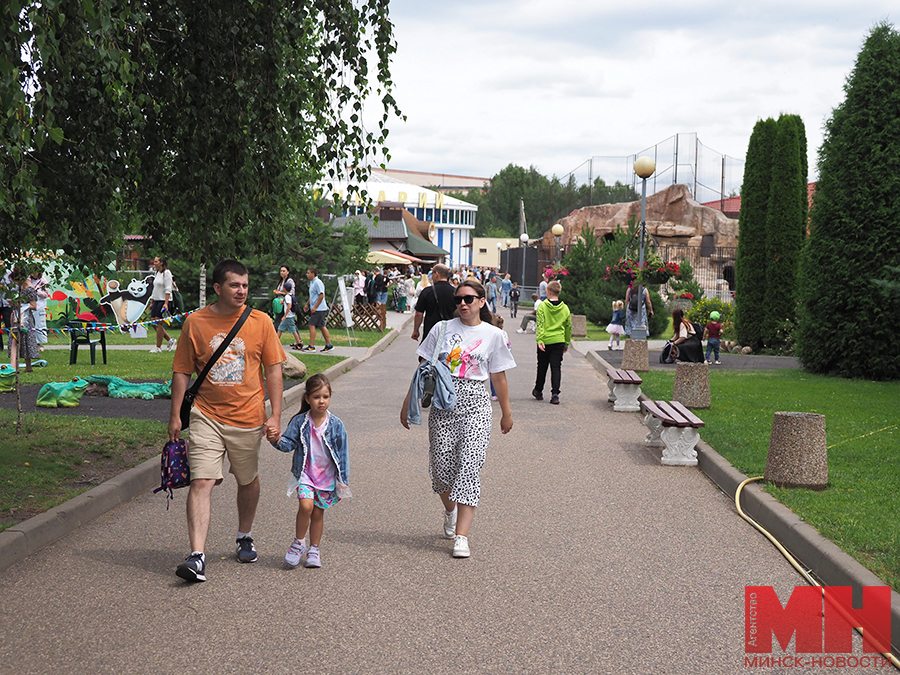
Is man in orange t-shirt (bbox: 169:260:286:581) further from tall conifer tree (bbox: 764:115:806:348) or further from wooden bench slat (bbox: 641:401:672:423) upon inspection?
tall conifer tree (bbox: 764:115:806:348)

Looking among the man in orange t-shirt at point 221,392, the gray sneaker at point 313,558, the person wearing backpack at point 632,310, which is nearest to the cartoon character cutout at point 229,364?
the man in orange t-shirt at point 221,392

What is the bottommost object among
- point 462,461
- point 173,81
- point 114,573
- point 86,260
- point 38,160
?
point 114,573

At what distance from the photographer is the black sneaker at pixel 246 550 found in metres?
5.86

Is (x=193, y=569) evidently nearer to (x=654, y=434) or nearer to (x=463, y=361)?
(x=463, y=361)

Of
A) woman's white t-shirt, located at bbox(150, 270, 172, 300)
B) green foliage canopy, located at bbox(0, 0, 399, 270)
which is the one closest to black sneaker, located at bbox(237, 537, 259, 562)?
green foliage canopy, located at bbox(0, 0, 399, 270)

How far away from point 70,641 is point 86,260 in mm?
3673

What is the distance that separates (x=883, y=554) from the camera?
5773 mm

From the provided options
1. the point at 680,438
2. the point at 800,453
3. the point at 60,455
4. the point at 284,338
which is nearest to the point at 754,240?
the point at 284,338

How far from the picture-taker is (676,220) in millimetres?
55062

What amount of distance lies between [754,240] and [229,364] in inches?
762

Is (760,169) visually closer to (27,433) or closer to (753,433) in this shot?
(753,433)

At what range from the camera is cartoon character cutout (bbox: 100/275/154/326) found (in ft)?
87.0

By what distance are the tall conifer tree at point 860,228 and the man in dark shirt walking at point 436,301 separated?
855 cm

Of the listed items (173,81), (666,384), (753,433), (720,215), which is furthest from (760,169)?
(720,215)
